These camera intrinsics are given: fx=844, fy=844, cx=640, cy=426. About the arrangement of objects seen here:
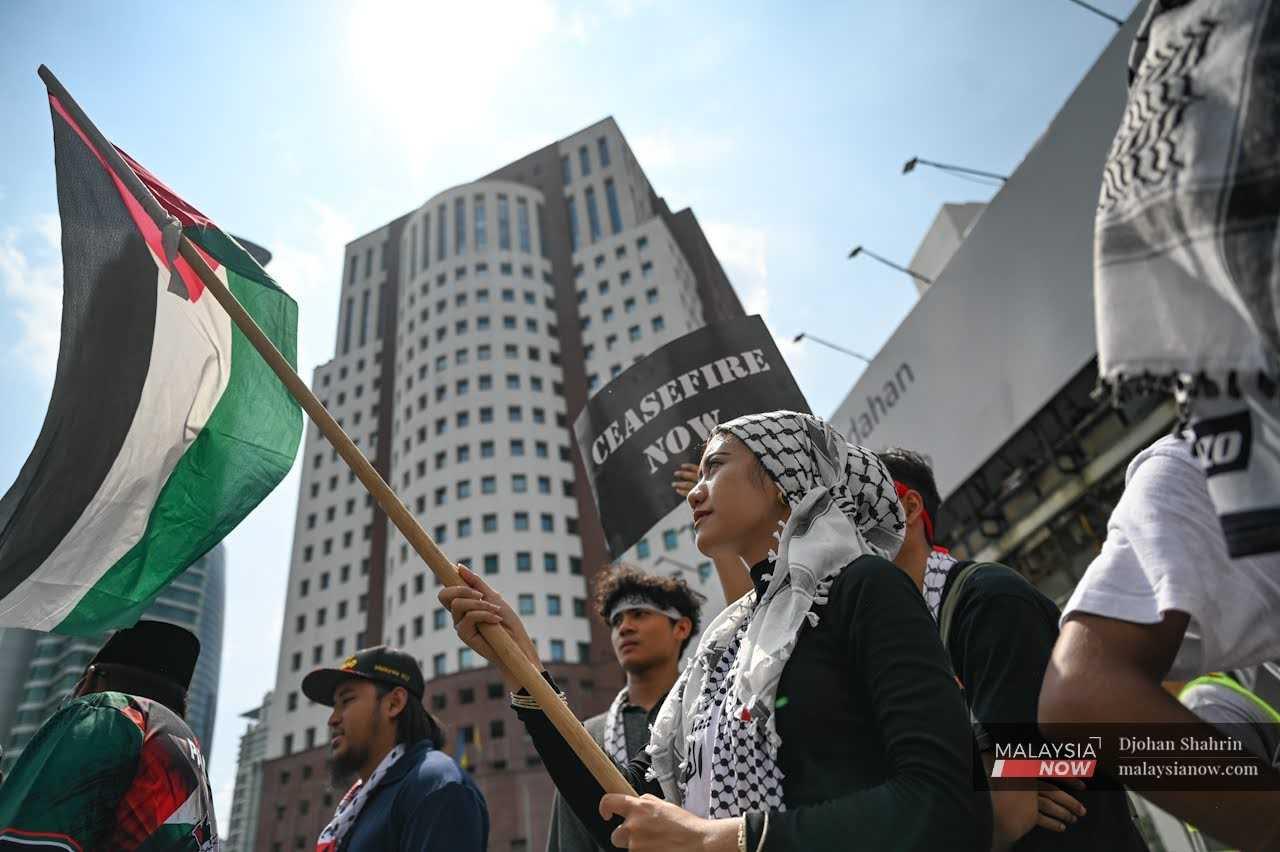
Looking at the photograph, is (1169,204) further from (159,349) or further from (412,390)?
(412,390)

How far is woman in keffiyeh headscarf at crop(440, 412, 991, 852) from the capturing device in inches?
58.2

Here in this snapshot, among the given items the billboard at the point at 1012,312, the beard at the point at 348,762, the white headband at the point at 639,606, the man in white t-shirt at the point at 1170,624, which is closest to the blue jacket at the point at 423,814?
the beard at the point at 348,762

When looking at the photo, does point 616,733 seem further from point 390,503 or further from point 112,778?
point 390,503

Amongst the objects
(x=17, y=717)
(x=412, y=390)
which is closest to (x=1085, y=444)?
(x=412, y=390)

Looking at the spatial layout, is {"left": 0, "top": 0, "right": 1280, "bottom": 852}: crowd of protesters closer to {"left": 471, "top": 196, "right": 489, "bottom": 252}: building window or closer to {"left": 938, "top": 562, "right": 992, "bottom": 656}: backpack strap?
{"left": 938, "top": 562, "right": 992, "bottom": 656}: backpack strap

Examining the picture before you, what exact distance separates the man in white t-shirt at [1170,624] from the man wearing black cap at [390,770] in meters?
2.68

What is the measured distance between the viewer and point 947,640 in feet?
6.98

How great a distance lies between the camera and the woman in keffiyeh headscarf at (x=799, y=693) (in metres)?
1.48

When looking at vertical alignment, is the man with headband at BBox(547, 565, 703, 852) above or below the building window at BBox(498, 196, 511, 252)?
below


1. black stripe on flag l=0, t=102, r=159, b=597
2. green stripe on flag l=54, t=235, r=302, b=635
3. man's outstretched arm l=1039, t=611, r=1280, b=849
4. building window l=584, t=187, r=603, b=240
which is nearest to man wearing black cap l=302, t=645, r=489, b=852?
green stripe on flag l=54, t=235, r=302, b=635

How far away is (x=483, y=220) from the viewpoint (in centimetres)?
6359

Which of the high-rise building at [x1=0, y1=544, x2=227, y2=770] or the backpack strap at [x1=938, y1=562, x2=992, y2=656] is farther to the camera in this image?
the high-rise building at [x1=0, y1=544, x2=227, y2=770]

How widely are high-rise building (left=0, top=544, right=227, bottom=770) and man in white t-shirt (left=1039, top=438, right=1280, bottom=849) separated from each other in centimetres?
7126

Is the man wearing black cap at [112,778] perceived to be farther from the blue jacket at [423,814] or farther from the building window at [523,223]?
the building window at [523,223]
